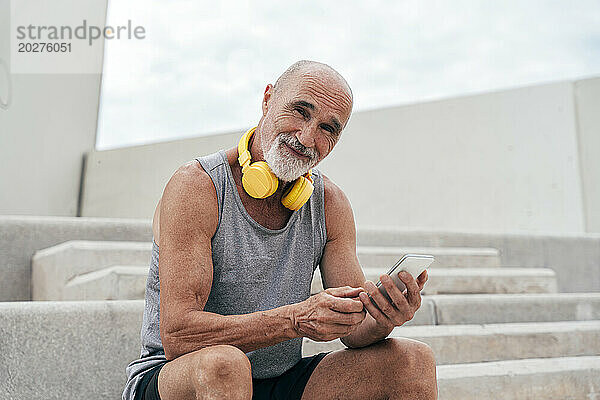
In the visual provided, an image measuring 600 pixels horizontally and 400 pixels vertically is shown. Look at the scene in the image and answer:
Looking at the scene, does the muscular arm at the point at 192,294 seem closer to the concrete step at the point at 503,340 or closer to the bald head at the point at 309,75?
the bald head at the point at 309,75

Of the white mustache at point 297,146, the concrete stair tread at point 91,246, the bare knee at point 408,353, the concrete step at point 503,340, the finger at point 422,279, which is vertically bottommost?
the concrete step at point 503,340

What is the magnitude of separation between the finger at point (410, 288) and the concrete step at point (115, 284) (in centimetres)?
111

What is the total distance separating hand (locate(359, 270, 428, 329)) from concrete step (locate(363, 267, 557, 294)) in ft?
3.79

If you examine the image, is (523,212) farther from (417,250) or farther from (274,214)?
(274,214)

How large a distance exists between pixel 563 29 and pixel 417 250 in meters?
2.81

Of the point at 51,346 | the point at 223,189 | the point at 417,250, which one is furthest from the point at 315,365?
the point at 417,250

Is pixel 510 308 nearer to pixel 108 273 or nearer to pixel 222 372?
pixel 108 273

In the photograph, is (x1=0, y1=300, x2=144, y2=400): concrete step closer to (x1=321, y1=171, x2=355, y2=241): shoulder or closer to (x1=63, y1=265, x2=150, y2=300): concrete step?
(x1=63, y1=265, x2=150, y2=300): concrete step

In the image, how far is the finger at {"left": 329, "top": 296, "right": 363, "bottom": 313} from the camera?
117 centimetres

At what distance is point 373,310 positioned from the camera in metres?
1.24

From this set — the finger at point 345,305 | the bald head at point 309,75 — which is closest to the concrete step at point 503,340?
the finger at point 345,305

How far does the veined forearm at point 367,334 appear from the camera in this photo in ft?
4.26

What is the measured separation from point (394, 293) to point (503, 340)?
1090 millimetres

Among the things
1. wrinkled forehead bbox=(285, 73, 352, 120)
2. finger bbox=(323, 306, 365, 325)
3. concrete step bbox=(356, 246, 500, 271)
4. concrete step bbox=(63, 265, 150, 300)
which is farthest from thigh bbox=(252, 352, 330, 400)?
concrete step bbox=(356, 246, 500, 271)
